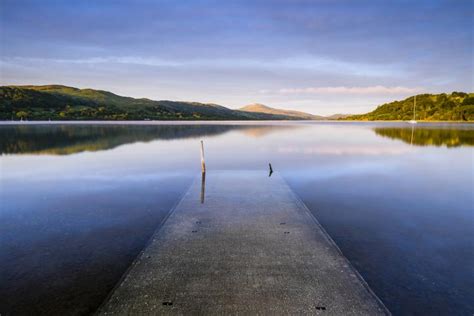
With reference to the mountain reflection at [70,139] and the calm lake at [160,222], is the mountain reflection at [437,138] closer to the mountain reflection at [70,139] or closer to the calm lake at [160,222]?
the calm lake at [160,222]

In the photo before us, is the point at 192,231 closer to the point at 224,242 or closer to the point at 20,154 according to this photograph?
the point at 224,242

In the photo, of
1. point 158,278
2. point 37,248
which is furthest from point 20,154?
point 158,278


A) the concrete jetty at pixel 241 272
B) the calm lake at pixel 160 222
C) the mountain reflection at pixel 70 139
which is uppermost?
the mountain reflection at pixel 70 139

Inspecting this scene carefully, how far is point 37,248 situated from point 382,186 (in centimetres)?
1752

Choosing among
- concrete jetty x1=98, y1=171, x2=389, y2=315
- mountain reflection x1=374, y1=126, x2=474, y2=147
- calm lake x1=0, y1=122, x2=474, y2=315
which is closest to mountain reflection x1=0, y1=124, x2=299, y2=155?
calm lake x1=0, y1=122, x2=474, y2=315

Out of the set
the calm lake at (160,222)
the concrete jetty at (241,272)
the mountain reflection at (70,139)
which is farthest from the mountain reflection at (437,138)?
the concrete jetty at (241,272)

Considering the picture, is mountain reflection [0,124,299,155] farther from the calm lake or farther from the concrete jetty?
the concrete jetty

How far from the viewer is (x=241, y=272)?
6875 millimetres

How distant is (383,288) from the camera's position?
6945mm

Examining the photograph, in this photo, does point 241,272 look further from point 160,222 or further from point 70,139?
point 70,139

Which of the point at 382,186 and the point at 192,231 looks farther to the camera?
the point at 382,186

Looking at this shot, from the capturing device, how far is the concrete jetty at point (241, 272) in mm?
Result: 5648

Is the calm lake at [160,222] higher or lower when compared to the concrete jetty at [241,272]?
lower

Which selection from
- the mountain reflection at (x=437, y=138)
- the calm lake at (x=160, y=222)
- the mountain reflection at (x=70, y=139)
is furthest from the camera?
the mountain reflection at (x=437, y=138)
